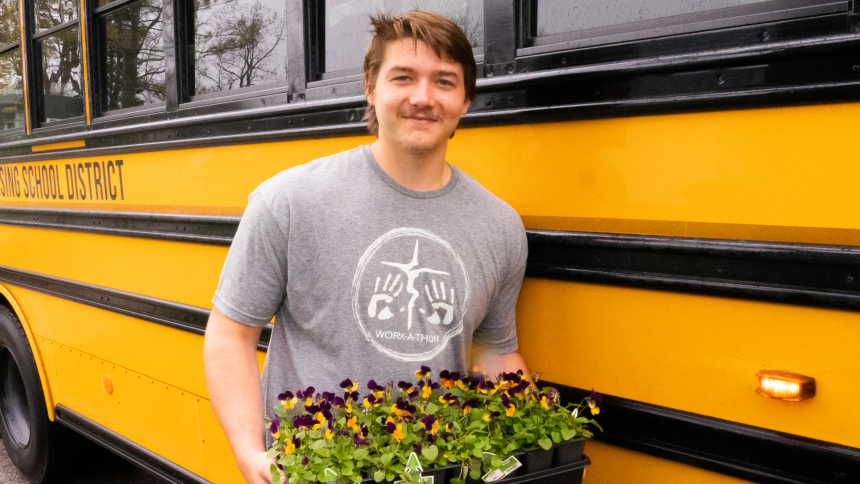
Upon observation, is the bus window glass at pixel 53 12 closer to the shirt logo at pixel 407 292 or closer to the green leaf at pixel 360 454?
the shirt logo at pixel 407 292

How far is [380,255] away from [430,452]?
1.52 ft

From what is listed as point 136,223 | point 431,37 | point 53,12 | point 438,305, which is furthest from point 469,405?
point 53,12

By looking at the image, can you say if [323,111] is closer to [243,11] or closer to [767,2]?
[243,11]

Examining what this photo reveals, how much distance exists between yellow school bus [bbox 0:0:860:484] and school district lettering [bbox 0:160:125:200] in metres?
0.31

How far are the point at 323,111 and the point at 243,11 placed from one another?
0.59 m

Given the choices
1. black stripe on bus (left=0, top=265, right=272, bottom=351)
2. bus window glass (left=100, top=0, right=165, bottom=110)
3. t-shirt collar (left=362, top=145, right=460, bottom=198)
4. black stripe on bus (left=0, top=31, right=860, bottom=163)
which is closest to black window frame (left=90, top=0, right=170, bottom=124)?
bus window glass (left=100, top=0, right=165, bottom=110)

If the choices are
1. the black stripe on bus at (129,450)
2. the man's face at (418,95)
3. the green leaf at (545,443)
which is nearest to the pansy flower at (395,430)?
the green leaf at (545,443)

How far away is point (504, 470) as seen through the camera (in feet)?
3.82

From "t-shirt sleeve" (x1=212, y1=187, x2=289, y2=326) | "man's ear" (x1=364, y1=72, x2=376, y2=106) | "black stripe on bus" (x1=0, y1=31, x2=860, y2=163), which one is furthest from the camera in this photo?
"man's ear" (x1=364, y1=72, x2=376, y2=106)

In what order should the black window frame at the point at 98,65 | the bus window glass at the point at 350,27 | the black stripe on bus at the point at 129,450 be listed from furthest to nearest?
1. the black window frame at the point at 98,65
2. the black stripe on bus at the point at 129,450
3. the bus window glass at the point at 350,27

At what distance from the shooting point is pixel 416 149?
4.71 feet

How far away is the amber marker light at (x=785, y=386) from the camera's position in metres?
1.13

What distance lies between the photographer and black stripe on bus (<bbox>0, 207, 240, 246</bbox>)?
87.3 inches

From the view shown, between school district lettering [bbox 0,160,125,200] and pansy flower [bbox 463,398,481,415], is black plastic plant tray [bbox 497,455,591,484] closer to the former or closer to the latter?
pansy flower [bbox 463,398,481,415]
